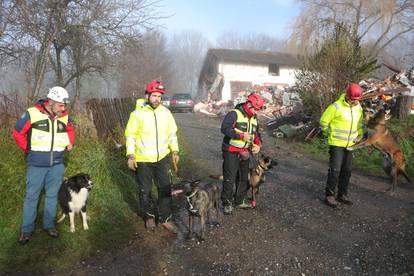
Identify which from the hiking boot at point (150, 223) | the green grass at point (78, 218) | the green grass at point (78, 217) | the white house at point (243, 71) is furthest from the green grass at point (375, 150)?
the white house at point (243, 71)

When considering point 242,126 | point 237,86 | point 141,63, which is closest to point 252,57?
point 237,86

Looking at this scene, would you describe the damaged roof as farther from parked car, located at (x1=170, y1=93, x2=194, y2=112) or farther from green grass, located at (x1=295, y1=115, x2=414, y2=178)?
green grass, located at (x1=295, y1=115, x2=414, y2=178)

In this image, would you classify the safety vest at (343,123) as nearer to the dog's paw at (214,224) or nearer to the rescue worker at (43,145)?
the dog's paw at (214,224)

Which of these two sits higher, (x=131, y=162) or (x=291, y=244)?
(x=131, y=162)

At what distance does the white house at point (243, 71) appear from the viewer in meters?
32.2

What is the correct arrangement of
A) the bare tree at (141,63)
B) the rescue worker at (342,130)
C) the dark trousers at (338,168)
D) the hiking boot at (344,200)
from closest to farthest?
1. the rescue worker at (342,130)
2. the dark trousers at (338,168)
3. the hiking boot at (344,200)
4. the bare tree at (141,63)

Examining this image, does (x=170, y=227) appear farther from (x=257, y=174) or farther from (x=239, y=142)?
(x=257, y=174)

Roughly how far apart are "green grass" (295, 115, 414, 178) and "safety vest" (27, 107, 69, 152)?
7.16 m

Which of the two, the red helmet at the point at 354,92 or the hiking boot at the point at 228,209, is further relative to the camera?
the hiking boot at the point at 228,209

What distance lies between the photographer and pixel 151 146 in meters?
4.40

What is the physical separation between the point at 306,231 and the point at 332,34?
902cm

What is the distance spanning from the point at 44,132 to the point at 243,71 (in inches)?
1192

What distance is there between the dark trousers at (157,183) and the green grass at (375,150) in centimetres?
569

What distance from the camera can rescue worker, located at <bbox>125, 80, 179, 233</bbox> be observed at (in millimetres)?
4324
